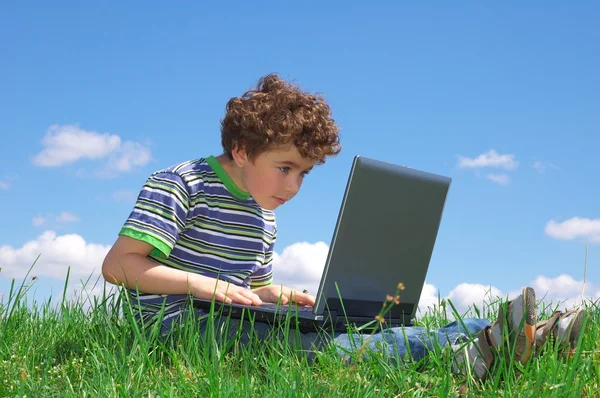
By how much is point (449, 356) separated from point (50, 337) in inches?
92.7

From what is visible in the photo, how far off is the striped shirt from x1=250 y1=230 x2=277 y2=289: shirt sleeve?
0.15 feet

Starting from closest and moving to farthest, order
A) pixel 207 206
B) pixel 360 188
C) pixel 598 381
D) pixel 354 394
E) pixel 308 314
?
pixel 354 394 < pixel 598 381 < pixel 360 188 < pixel 308 314 < pixel 207 206

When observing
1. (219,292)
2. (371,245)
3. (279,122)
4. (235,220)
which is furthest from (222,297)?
(279,122)

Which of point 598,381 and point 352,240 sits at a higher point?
point 352,240

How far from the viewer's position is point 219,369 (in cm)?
312

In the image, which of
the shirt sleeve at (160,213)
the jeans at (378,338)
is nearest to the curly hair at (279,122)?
Result: the shirt sleeve at (160,213)

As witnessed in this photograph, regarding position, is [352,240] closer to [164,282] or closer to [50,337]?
[164,282]

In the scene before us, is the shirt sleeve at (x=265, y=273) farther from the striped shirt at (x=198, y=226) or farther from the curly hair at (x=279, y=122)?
the curly hair at (x=279, y=122)

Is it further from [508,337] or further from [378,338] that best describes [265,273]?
[508,337]

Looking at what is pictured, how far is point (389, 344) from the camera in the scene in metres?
3.63

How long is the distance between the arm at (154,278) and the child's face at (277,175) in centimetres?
60

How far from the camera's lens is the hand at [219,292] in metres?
3.71

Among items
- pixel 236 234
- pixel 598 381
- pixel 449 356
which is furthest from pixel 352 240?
pixel 598 381

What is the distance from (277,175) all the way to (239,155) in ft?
1.16
